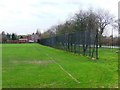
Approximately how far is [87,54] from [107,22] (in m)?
51.5

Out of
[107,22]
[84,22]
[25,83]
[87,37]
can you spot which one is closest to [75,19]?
[84,22]

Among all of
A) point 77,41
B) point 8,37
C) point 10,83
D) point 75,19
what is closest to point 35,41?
point 8,37

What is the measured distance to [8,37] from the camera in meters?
169

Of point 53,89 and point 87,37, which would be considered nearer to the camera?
point 53,89

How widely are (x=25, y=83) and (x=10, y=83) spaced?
546 mm

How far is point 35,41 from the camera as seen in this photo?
167 meters

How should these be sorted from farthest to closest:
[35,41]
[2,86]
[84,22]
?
[35,41], [84,22], [2,86]

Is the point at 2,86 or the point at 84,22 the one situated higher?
the point at 84,22

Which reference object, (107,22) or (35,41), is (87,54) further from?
(35,41)

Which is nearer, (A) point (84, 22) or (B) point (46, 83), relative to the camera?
(B) point (46, 83)

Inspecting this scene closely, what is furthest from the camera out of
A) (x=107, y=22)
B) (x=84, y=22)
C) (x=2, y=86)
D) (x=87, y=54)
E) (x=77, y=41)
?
(x=107, y=22)

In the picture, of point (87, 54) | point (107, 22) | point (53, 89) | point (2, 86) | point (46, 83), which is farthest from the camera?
point (107, 22)

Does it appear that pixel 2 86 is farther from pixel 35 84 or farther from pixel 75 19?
pixel 75 19

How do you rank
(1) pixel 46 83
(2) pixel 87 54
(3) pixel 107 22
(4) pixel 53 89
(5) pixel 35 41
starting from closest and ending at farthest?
(4) pixel 53 89
(1) pixel 46 83
(2) pixel 87 54
(3) pixel 107 22
(5) pixel 35 41
